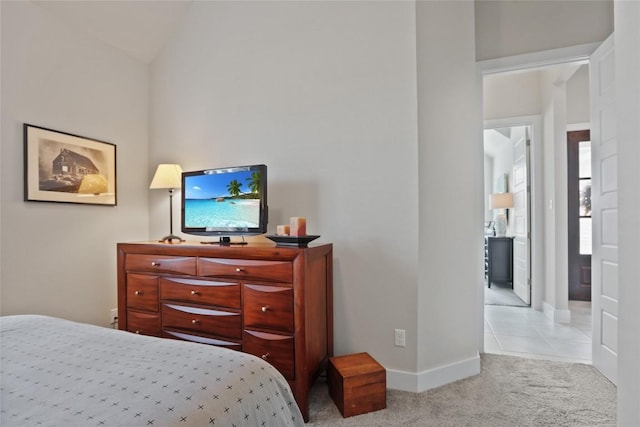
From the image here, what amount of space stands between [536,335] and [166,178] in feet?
12.2

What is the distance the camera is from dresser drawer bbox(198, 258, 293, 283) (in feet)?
6.48

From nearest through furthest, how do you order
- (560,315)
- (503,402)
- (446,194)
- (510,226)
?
(503,402) → (446,194) → (560,315) → (510,226)

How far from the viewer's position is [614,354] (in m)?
2.29

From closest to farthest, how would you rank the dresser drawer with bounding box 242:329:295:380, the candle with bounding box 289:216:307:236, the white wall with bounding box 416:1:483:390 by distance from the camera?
the dresser drawer with bounding box 242:329:295:380 < the candle with bounding box 289:216:307:236 < the white wall with bounding box 416:1:483:390

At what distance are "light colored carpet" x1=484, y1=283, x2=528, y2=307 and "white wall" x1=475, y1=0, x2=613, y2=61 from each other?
3144 millimetres

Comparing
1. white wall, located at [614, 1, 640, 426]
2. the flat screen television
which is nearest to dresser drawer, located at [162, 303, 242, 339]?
the flat screen television

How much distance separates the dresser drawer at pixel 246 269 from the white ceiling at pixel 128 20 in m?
2.17

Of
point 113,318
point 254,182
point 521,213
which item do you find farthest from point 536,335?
point 113,318

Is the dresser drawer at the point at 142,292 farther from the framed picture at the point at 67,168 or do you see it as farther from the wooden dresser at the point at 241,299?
the framed picture at the point at 67,168

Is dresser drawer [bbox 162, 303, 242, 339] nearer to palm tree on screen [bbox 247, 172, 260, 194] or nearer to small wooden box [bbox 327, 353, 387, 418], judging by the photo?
small wooden box [bbox 327, 353, 387, 418]

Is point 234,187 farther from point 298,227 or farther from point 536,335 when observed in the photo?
point 536,335

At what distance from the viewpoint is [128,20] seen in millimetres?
2867

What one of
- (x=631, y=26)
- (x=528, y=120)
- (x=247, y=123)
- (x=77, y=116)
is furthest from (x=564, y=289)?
(x=77, y=116)

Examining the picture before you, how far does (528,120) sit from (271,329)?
12.6ft
